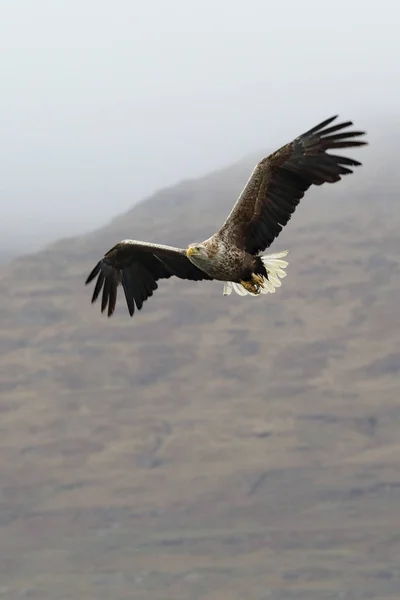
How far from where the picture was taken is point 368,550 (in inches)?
7790

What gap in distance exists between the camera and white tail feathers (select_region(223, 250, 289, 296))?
21297mm

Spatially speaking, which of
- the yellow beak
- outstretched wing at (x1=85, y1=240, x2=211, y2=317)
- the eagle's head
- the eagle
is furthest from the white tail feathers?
outstretched wing at (x1=85, y1=240, x2=211, y2=317)

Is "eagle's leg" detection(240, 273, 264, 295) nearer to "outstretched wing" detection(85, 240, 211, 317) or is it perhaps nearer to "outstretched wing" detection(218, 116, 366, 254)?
"outstretched wing" detection(218, 116, 366, 254)

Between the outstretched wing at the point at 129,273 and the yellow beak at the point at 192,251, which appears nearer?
the yellow beak at the point at 192,251

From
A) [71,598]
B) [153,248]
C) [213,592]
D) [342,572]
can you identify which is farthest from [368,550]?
[153,248]

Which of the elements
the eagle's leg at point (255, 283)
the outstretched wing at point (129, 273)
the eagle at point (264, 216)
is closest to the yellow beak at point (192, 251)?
the eagle at point (264, 216)

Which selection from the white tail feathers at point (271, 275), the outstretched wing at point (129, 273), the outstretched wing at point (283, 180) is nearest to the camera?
the outstretched wing at point (283, 180)

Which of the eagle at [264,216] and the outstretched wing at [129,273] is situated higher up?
the eagle at [264,216]

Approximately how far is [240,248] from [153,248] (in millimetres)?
1831

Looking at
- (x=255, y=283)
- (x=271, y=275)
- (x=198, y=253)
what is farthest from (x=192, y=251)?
(x=271, y=275)

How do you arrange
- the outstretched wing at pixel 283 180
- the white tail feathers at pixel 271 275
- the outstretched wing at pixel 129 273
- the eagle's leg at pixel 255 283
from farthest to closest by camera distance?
the outstretched wing at pixel 129 273, the white tail feathers at pixel 271 275, the eagle's leg at pixel 255 283, the outstretched wing at pixel 283 180

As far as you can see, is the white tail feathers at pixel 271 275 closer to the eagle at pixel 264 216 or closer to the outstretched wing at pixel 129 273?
the eagle at pixel 264 216

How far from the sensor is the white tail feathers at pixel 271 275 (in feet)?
69.9

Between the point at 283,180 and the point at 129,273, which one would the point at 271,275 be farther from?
the point at 129,273
